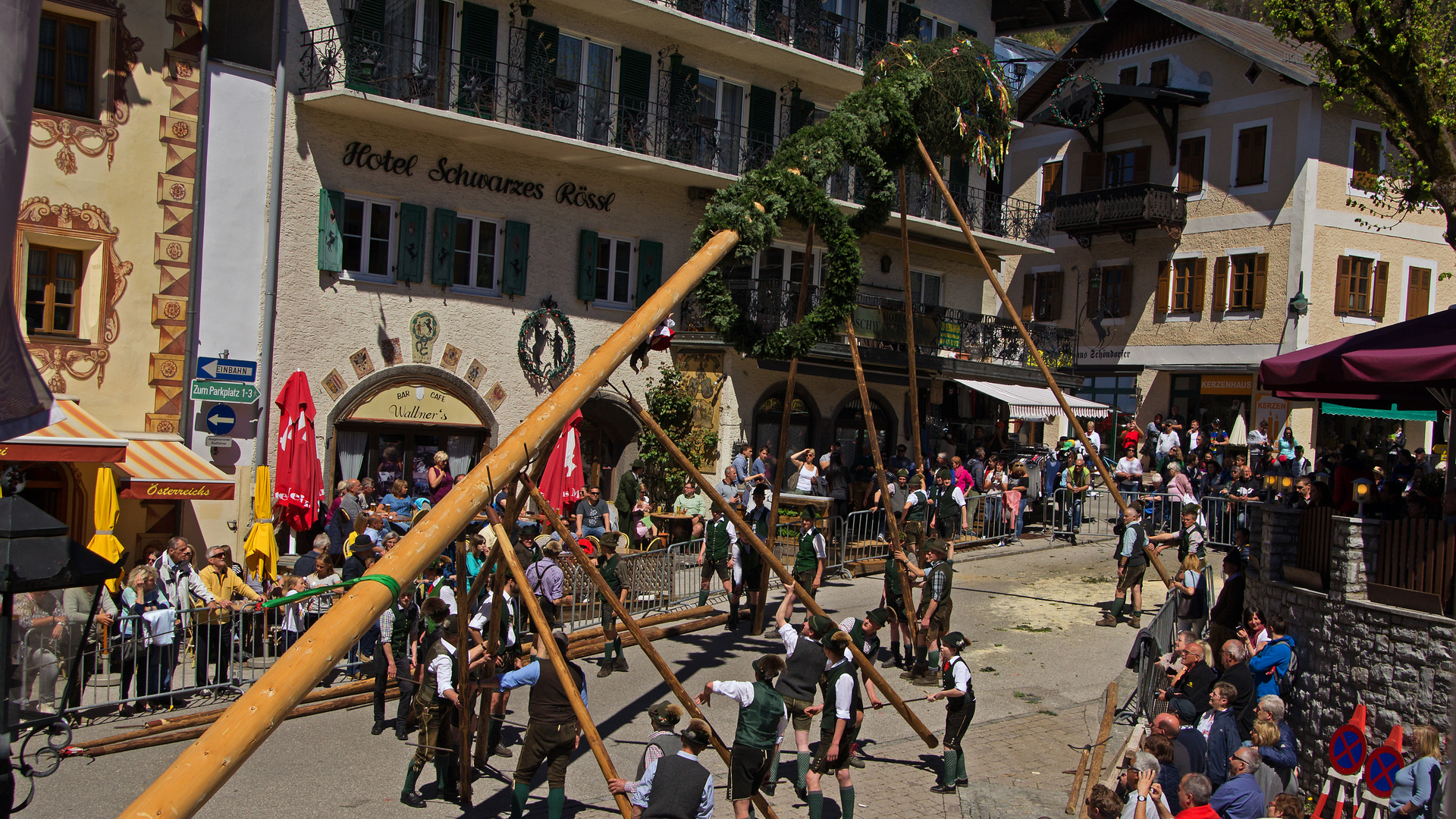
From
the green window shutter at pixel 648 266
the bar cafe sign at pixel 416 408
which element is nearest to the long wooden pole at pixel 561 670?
the bar cafe sign at pixel 416 408

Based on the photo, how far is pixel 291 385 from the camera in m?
16.8

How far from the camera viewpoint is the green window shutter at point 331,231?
57.7 ft

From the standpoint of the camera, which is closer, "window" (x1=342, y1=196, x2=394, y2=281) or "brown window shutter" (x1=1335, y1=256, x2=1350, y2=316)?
"window" (x1=342, y1=196, x2=394, y2=281)

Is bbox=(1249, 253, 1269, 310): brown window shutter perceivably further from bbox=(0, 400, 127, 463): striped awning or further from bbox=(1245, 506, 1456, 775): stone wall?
bbox=(0, 400, 127, 463): striped awning

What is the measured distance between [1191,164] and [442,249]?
76.9ft

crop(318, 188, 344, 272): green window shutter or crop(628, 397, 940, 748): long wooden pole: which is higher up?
crop(318, 188, 344, 272): green window shutter

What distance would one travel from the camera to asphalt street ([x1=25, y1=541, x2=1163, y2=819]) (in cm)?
934

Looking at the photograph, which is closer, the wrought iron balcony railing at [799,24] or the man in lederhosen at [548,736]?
the man in lederhosen at [548,736]

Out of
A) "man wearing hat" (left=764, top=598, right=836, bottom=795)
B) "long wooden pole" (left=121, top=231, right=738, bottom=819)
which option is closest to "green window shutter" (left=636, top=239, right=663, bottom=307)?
"man wearing hat" (left=764, top=598, right=836, bottom=795)

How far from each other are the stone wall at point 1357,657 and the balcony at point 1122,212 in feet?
68.9

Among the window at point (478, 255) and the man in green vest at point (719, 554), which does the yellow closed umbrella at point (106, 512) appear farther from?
the man in green vest at point (719, 554)

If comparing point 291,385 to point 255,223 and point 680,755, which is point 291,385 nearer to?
point 255,223

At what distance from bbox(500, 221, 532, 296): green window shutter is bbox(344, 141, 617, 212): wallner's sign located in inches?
25.2

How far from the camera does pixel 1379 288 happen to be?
99.7 ft
